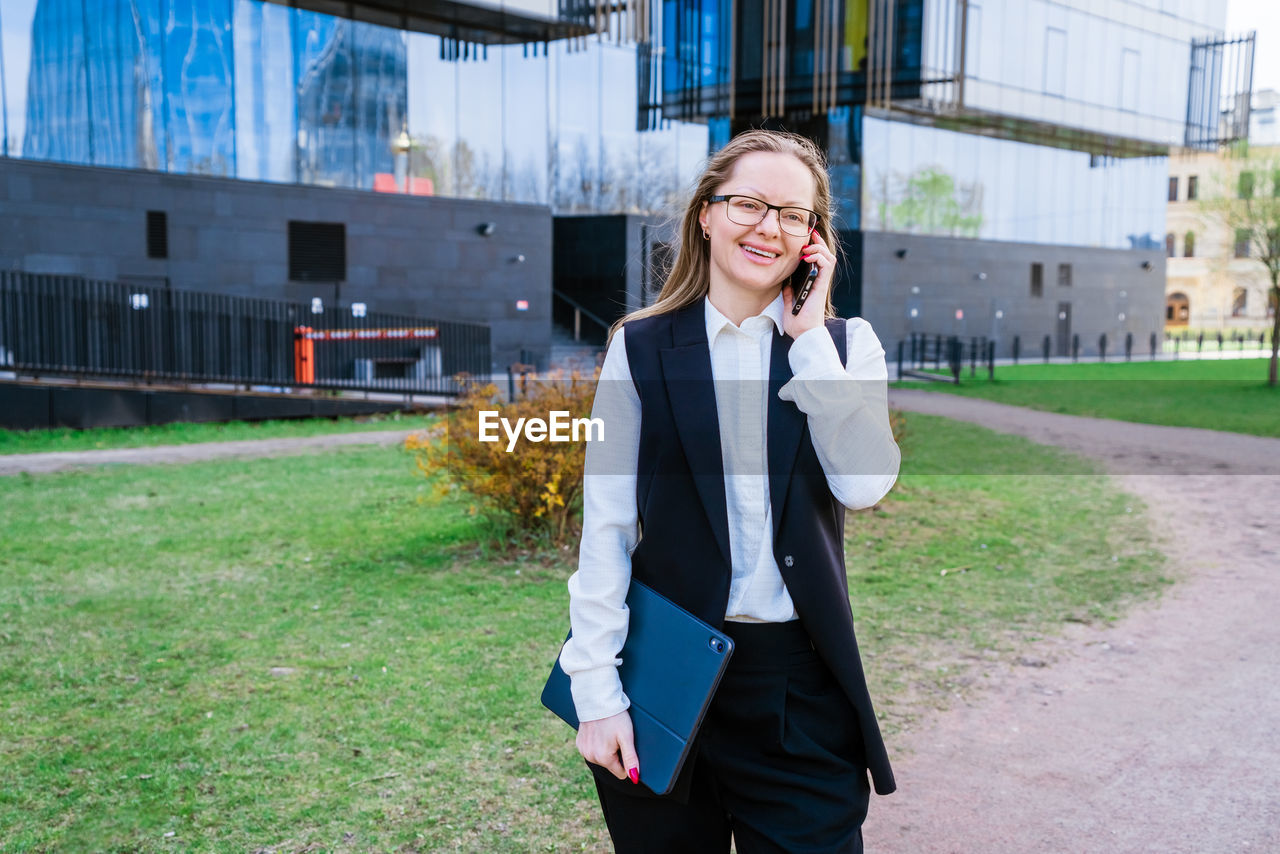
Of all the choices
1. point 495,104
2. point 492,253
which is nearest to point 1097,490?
point 492,253

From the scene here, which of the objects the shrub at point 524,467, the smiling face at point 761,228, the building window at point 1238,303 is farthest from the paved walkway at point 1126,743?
the building window at point 1238,303

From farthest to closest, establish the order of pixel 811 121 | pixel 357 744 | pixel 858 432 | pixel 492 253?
pixel 811 121 < pixel 492 253 < pixel 357 744 < pixel 858 432

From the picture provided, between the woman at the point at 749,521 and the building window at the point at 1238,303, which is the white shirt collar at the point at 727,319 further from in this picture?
the building window at the point at 1238,303

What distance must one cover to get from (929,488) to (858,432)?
31.0ft

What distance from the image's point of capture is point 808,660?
207cm

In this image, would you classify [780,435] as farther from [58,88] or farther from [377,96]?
[377,96]

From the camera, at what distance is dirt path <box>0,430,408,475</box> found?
12453 mm

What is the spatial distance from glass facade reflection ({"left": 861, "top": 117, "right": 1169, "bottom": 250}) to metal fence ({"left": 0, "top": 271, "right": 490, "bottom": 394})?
1972 cm

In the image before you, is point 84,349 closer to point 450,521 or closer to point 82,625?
point 450,521

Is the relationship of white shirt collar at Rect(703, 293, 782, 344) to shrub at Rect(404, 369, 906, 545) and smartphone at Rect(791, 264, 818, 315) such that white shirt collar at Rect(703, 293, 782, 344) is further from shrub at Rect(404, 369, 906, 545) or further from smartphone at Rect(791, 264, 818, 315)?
shrub at Rect(404, 369, 906, 545)

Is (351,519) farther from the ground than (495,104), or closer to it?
closer to it

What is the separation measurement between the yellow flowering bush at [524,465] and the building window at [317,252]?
1663 centimetres

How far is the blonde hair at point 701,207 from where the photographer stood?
84.8 inches

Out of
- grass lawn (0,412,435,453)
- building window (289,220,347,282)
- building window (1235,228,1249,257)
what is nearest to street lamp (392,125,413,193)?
building window (289,220,347,282)
